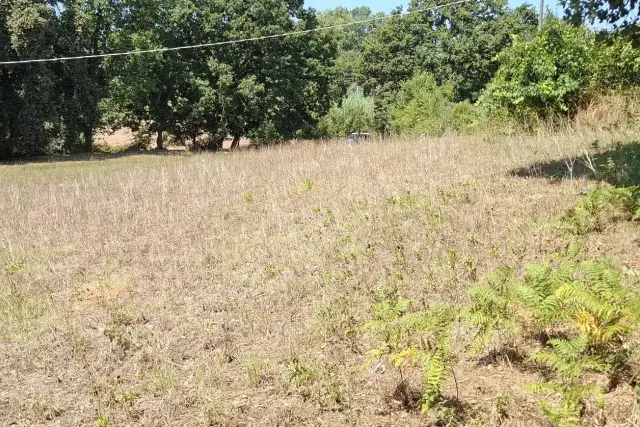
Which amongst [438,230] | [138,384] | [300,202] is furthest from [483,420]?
[300,202]

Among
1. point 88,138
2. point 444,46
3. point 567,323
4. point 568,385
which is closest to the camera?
point 568,385

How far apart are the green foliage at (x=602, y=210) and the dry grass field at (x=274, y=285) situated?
173mm

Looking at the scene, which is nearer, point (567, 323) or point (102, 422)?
point (102, 422)

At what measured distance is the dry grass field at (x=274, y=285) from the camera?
3484 mm

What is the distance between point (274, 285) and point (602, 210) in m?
3.55

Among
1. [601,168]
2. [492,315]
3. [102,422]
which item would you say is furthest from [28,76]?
[492,315]

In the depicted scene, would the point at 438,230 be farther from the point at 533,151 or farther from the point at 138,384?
the point at 533,151

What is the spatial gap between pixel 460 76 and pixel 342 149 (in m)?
31.1

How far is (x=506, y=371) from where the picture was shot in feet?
11.1

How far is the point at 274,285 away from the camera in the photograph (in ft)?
18.1

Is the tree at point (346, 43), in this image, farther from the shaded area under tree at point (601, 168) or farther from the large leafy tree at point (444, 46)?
the shaded area under tree at point (601, 168)

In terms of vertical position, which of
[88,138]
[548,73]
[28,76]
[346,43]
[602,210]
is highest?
[346,43]

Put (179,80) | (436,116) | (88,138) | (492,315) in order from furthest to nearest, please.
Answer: (88,138), (179,80), (436,116), (492,315)

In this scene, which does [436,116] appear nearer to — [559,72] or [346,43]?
[559,72]
